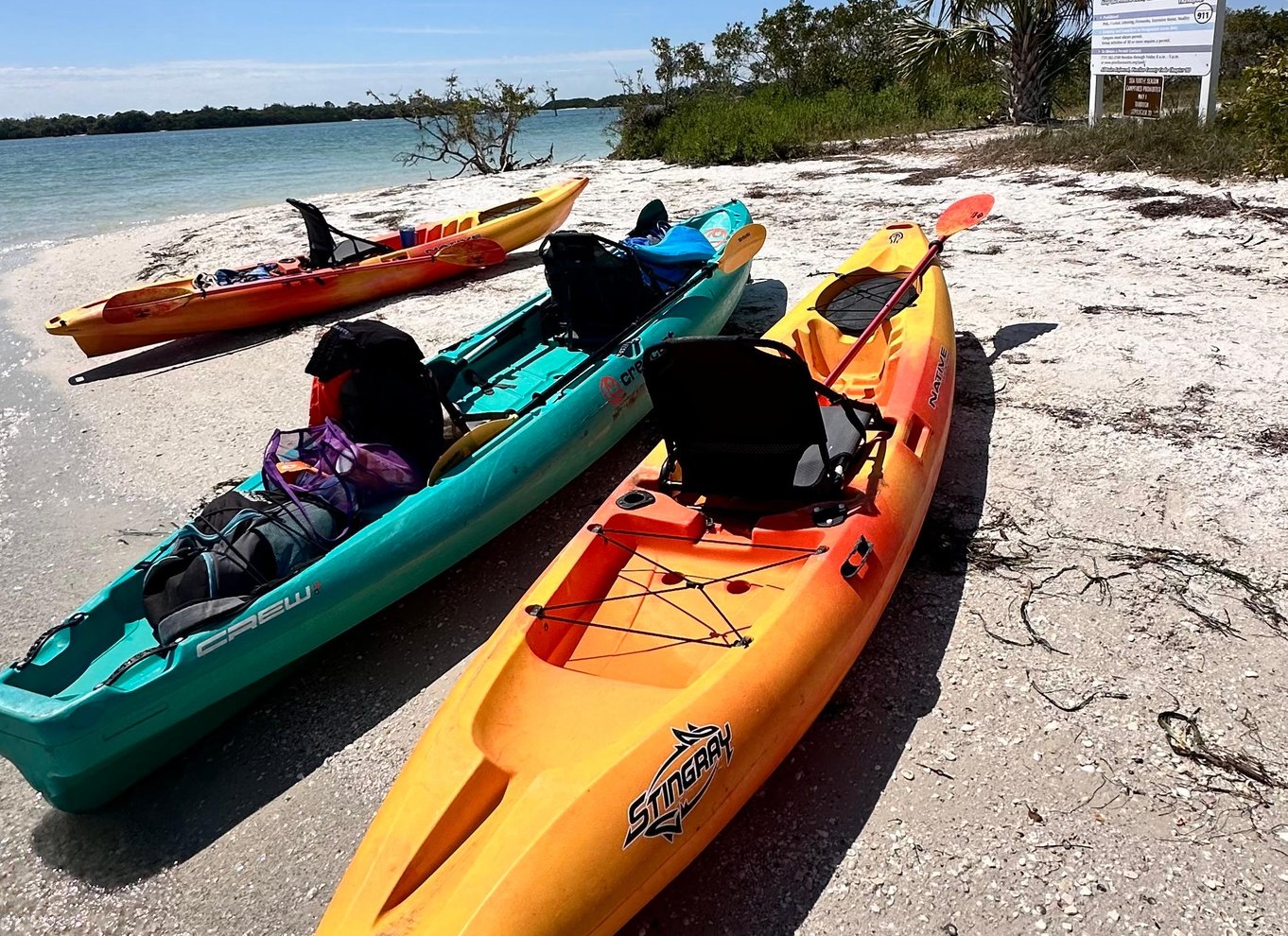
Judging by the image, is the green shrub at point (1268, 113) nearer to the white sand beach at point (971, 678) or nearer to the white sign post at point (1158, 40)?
the white sign post at point (1158, 40)

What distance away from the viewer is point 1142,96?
→ 11.2 m

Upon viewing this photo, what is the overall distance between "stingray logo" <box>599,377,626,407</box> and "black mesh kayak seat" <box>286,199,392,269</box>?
5103 millimetres

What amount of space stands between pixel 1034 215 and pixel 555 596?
332 inches

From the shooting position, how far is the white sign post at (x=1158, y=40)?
1007cm

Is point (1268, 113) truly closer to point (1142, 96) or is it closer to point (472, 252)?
point (1142, 96)

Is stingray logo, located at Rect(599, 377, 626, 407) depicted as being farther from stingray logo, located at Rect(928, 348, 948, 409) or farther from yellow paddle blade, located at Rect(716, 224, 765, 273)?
stingray logo, located at Rect(928, 348, 948, 409)

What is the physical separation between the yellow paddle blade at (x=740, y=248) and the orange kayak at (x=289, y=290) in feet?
12.1

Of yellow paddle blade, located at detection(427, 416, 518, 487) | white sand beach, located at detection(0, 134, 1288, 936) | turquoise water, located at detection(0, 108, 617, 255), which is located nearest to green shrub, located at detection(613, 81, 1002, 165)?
Result: turquoise water, located at detection(0, 108, 617, 255)

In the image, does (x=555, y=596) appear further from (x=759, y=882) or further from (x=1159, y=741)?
(x=1159, y=741)

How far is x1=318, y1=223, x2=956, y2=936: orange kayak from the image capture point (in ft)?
7.05

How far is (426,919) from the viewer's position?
2.04 m

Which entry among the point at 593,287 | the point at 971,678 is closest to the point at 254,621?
the point at 971,678

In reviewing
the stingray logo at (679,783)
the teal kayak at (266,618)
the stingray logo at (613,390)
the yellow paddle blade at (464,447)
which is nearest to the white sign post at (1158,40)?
the teal kayak at (266,618)

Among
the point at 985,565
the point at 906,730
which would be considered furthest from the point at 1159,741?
the point at 985,565
